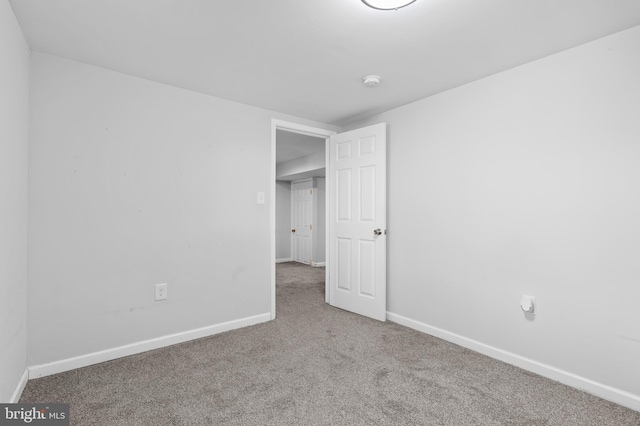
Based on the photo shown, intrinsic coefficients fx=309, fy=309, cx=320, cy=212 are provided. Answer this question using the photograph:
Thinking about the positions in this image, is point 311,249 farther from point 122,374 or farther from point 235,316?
point 122,374

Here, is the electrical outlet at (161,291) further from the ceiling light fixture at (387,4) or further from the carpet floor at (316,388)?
the ceiling light fixture at (387,4)

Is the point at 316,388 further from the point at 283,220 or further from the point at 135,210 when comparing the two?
the point at 283,220

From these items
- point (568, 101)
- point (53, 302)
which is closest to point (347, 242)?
point (568, 101)

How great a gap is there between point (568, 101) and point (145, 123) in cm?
310

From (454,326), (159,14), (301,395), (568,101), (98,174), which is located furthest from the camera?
(454,326)

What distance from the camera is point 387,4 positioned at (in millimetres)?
1559

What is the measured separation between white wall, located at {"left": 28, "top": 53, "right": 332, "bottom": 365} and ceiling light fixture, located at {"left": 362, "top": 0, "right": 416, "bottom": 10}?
1801 millimetres

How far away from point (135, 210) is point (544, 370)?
A: 10.6 feet

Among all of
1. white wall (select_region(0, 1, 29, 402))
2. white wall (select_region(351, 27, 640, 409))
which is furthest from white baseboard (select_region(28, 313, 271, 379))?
white wall (select_region(351, 27, 640, 409))

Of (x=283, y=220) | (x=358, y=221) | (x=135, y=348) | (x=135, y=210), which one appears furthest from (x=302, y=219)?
(x=135, y=348)

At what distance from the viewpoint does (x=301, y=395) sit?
1871 mm

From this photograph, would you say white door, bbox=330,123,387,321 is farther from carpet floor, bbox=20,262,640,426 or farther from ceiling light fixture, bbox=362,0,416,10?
ceiling light fixture, bbox=362,0,416,10

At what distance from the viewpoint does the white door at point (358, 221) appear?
3.19 metres

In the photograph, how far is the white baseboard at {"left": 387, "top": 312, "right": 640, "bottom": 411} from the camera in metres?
1.82
